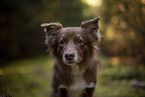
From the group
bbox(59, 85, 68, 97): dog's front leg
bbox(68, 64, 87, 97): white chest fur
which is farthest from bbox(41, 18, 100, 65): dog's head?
bbox(59, 85, 68, 97): dog's front leg

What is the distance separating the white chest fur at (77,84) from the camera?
4172 millimetres

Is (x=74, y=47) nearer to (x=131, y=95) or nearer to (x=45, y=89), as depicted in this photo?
(x=131, y=95)

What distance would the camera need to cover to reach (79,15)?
1330 centimetres

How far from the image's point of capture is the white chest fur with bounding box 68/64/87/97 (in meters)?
4.17

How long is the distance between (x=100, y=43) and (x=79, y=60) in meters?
1.61

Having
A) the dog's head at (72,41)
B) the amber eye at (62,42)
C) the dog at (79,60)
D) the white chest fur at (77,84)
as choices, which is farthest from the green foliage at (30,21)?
the white chest fur at (77,84)

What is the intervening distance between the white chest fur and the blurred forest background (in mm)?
1801

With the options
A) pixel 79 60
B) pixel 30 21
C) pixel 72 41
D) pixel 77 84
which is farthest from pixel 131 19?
pixel 30 21

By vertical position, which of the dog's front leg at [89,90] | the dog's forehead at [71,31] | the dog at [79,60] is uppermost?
the dog's forehead at [71,31]

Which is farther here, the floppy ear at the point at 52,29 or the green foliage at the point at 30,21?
the green foliage at the point at 30,21

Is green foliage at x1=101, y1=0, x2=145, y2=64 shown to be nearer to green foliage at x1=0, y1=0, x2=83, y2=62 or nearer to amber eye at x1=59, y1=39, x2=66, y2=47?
green foliage at x1=0, y1=0, x2=83, y2=62

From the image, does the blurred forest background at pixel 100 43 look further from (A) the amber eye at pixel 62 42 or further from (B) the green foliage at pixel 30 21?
(A) the amber eye at pixel 62 42

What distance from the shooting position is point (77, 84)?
420 cm

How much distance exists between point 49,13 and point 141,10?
8647 millimetres
